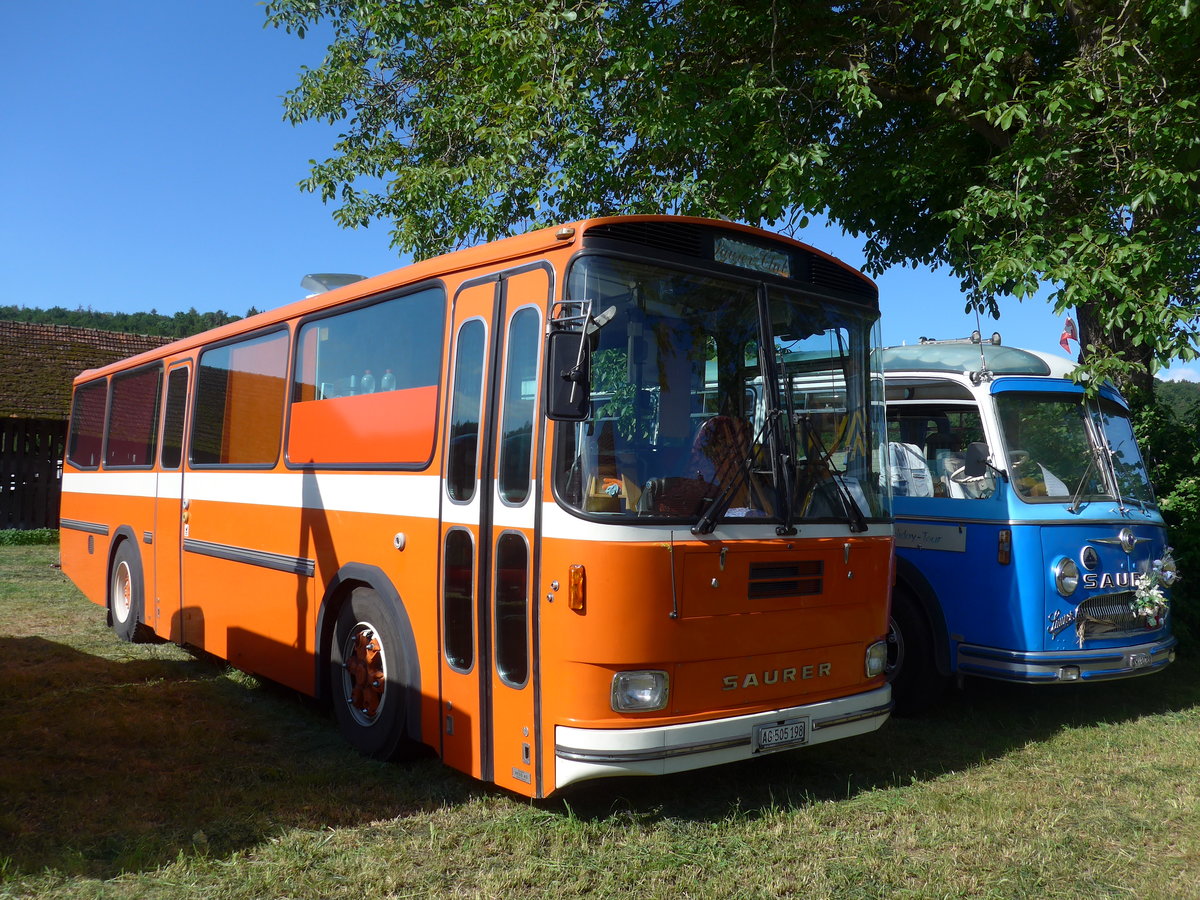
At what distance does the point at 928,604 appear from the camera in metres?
7.71

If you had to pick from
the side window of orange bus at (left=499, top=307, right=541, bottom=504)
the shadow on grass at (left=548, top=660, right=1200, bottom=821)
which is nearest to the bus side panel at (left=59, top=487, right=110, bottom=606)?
the side window of orange bus at (left=499, top=307, right=541, bottom=504)

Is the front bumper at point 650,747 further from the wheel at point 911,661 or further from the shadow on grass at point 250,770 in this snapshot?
the wheel at point 911,661

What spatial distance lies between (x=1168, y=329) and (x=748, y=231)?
16.0 feet

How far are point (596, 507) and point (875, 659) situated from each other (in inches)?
85.5

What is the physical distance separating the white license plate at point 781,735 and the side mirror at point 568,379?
73.2 inches

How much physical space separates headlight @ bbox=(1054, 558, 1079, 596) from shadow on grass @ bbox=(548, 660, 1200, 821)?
104cm

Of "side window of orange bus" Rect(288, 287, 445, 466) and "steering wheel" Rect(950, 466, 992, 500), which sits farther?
"steering wheel" Rect(950, 466, 992, 500)

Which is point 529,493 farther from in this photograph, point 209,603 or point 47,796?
point 209,603

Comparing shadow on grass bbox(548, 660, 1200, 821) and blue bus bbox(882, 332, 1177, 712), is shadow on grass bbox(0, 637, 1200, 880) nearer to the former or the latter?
shadow on grass bbox(548, 660, 1200, 821)

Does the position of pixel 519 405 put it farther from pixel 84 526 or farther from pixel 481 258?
pixel 84 526

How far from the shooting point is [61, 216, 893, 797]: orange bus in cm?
483

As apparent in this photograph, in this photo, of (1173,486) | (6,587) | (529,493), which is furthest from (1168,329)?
(6,587)

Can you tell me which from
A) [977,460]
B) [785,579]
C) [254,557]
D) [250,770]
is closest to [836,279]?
[785,579]

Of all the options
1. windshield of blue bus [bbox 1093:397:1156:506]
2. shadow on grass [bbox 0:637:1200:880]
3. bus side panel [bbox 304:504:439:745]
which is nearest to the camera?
shadow on grass [bbox 0:637:1200:880]
